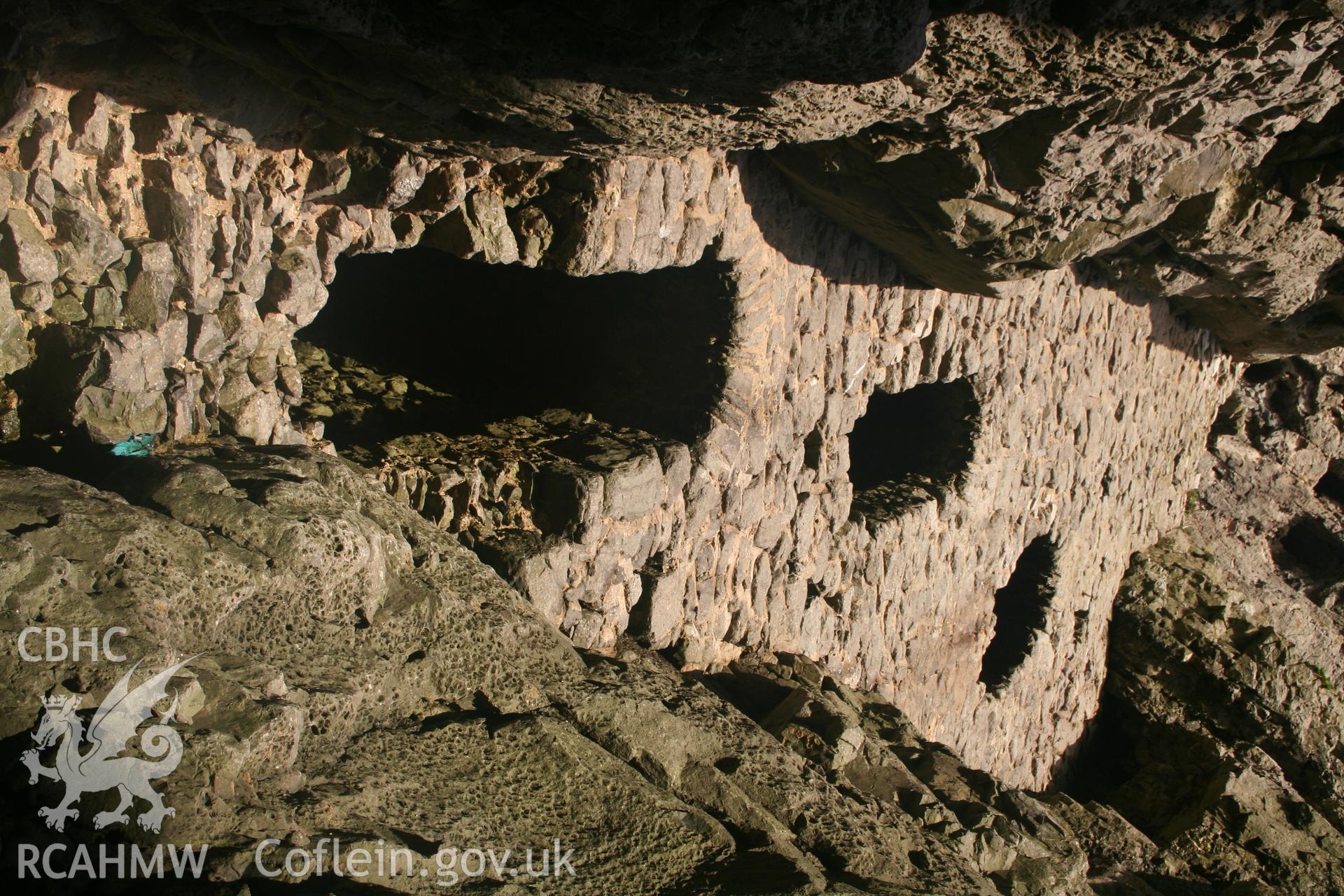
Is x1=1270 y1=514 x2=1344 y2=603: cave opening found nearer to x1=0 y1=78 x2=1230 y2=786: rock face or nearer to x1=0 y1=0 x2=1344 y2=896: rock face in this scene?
x1=0 y1=78 x2=1230 y2=786: rock face

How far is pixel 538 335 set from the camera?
15.0 feet

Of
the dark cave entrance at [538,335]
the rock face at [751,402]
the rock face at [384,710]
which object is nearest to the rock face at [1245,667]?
the rock face at [751,402]

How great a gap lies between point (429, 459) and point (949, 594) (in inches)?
126

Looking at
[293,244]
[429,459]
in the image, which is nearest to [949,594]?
[429,459]

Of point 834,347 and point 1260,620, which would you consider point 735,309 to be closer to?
point 834,347

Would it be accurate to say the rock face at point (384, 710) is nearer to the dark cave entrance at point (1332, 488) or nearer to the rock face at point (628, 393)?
the rock face at point (628, 393)

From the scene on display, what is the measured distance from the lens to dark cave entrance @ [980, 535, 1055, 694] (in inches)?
259

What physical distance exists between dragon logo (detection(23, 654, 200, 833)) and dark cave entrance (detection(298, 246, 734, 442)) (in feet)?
6.82

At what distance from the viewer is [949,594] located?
5754mm

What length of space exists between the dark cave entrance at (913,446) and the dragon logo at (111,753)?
3720 millimetres

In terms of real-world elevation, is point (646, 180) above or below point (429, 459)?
above

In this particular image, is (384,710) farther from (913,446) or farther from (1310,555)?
(1310,555)

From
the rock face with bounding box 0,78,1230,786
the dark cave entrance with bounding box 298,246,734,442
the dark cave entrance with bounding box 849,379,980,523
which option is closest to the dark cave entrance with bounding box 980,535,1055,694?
the rock face with bounding box 0,78,1230,786

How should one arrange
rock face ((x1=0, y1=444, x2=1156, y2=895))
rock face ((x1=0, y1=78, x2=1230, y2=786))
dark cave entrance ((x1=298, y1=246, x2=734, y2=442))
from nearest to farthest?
rock face ((x1=0, y1=444, x2=1156, y2=895)) → rock face ((x1=0, y1=78, x2=1230, y2=786)) → dark cave entrance ((x1=298, y1=246, x2=734, y2=442))
